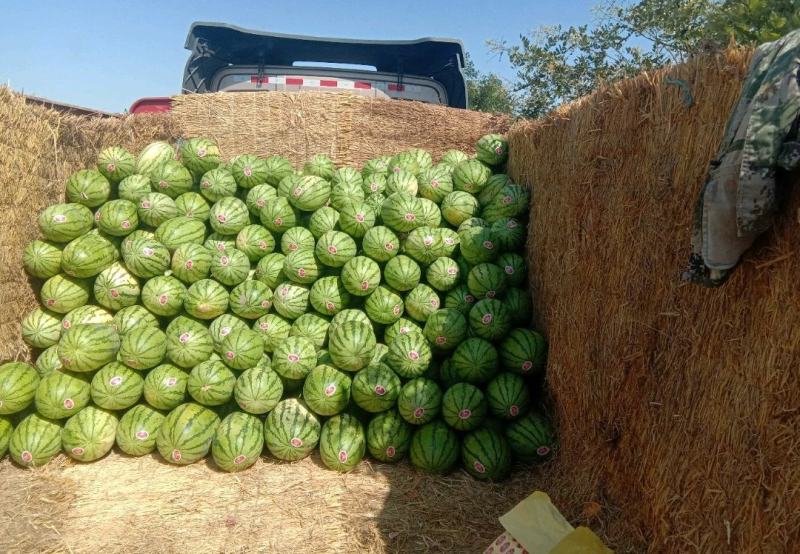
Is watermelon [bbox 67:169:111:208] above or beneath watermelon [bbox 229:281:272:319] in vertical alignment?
above

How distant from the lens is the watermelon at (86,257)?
4.84 metres

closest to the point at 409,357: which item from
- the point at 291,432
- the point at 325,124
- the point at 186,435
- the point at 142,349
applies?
the point at 291,432

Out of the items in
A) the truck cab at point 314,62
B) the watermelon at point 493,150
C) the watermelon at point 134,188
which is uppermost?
the truck cab at point 314,62

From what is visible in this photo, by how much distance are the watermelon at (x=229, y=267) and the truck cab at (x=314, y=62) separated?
3.42 meters

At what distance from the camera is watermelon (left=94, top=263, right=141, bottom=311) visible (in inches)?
190

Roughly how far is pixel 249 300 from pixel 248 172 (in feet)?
5.26

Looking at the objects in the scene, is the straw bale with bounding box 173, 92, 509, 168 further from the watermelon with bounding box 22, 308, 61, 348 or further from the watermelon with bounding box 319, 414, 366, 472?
the watermelon with bounding box 319, 414, 366, 472

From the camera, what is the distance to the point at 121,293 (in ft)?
15.9

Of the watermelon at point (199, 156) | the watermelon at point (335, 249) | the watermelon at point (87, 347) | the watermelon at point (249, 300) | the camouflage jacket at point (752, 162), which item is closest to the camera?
the camouflage jacket at point (752, 162)

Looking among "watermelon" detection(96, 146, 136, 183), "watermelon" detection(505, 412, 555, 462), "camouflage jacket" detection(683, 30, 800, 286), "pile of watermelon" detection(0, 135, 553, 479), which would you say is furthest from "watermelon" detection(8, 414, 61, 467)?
"camouflage jacket" detection(683, 30, 800, 286)

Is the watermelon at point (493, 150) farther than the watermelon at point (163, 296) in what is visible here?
Yes

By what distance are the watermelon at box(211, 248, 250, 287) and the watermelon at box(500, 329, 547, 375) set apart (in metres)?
2.36

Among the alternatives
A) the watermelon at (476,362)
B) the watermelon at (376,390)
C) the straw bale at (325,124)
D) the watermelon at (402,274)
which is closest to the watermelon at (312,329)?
the watermelon at (376,390)

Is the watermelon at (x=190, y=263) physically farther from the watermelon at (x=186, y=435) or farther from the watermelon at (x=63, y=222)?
the watermelon at (x=186, y=435)
